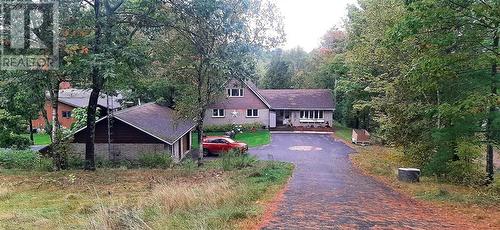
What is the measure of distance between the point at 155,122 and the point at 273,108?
21706mm

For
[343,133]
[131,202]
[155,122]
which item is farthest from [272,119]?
[131,202]

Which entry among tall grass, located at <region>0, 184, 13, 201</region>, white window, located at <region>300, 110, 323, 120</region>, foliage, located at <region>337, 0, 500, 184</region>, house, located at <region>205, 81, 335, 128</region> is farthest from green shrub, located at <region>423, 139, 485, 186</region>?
white window, located at <region>300, 110, 323, 120</region>

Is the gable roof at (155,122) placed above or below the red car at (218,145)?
above

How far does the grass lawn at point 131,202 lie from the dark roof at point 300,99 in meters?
32.9

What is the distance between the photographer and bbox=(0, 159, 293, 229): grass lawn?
882 cm

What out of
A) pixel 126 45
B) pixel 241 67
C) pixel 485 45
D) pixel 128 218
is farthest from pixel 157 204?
pixel 485 45

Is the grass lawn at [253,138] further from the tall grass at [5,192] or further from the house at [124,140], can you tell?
the tall grass at [5,192]

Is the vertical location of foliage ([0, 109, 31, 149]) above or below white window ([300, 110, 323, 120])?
below

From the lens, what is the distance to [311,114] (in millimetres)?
50812

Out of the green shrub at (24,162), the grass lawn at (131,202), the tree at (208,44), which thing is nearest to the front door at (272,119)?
the tree at (208,44)

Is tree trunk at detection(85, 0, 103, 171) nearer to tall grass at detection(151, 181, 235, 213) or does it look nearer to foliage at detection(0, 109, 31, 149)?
tall grass at detection(151, 181, 235, 213)

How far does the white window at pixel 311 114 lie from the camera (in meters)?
50.6

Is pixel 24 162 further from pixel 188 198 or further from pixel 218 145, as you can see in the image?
pixel 188 198

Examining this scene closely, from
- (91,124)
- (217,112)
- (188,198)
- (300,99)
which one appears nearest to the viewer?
(188,198)
